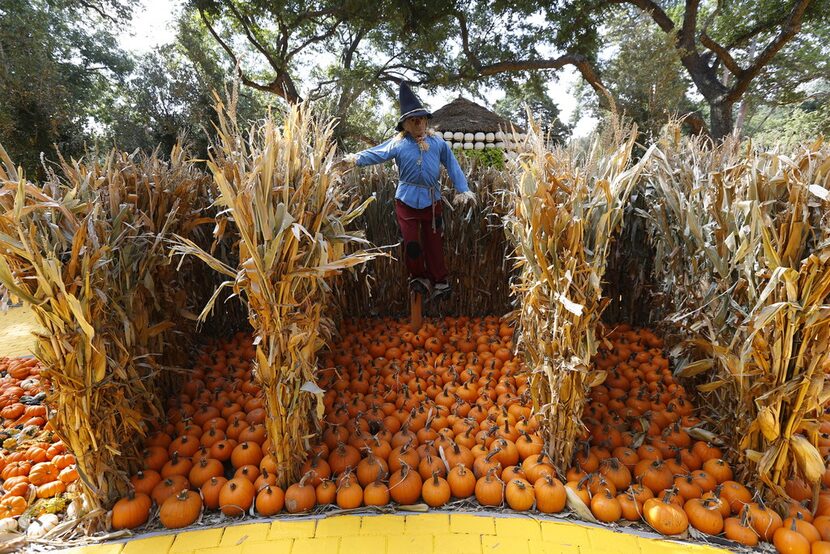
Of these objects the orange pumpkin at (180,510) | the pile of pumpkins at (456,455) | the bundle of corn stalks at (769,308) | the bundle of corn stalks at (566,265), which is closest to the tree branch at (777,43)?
the bundle of corn stalks at (769,308)

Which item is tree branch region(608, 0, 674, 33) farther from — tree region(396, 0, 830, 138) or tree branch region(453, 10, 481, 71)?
tree branch region(453, 10, 481, 71)

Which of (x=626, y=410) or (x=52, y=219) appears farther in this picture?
(x=626, y=410)

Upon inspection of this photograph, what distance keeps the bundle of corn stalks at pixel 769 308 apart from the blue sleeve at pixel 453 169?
1.71 meters

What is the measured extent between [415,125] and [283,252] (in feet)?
6.65

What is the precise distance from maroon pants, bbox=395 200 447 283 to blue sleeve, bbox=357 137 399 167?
0.44 metres

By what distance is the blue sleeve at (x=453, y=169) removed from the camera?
12.2 feet

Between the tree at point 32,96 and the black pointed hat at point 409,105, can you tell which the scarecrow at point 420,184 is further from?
the tree at point 32,96

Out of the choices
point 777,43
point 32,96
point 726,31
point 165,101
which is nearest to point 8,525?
point 32,96

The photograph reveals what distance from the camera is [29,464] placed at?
256cm

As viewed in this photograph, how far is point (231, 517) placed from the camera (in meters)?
2.18

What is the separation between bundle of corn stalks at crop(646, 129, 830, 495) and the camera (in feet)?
6.38

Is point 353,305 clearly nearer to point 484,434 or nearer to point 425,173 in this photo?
point 425,173

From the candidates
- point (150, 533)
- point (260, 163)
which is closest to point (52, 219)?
point (260, 163)

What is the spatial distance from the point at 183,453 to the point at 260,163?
69.7 inches
